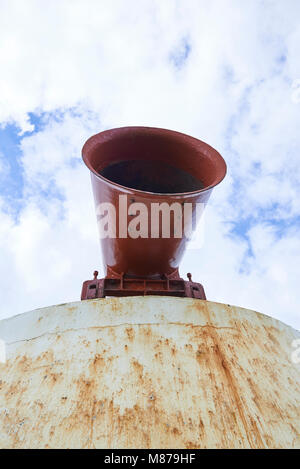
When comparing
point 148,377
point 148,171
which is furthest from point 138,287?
point 148,377

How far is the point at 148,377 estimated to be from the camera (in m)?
1.58

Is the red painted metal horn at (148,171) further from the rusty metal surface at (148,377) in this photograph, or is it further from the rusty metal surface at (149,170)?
the rusty metal surface at (148,377)

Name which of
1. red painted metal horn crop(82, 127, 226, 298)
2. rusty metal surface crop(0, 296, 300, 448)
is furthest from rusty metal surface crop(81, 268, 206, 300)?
rusty metal surface crop(0, 296, 300, 448)

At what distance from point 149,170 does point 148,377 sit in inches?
87.0

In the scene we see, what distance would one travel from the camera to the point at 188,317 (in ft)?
6.45

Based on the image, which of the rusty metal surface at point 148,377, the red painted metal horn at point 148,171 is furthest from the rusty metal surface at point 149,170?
the rusty metal surface at point 148,377

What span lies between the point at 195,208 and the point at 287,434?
169 cm

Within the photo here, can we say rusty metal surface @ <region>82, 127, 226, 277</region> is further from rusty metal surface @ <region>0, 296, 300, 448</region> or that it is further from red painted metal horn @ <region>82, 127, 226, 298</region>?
rusty metal surface @ <region>0, 296, 300, 448</region>

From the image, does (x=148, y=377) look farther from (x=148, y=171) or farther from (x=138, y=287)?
(x=148, y=171)

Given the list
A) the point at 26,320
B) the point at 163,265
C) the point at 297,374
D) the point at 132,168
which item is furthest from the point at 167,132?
the point at 297,374

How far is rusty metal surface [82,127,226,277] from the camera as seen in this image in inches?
117
